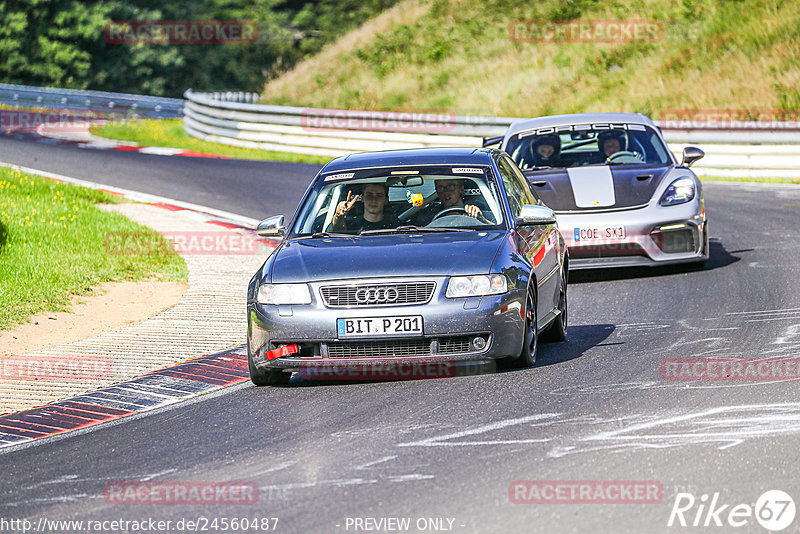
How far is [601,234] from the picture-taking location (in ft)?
39.9

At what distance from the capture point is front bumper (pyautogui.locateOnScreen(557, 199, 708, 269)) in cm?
1216

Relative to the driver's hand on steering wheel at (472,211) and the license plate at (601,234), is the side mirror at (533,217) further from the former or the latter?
the license plate at (601,234)

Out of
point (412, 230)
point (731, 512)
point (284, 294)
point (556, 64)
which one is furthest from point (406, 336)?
point (556, 64)

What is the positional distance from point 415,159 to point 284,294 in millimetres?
1809

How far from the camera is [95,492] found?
5.88 metres

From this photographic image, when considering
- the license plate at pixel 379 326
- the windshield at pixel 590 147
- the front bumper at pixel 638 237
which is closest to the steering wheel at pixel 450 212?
the license plate at pixel 379 326

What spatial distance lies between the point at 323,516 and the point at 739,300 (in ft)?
21.3

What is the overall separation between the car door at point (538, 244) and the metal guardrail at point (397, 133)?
1288 cm

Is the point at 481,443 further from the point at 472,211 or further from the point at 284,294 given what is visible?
the point at 472,211

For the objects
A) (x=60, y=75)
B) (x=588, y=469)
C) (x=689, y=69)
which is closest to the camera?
(x=588, y=469)

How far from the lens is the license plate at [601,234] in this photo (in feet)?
39.9

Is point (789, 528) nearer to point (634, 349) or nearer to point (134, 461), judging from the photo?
point (134, 461)

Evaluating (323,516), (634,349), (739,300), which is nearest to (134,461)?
(323,516)

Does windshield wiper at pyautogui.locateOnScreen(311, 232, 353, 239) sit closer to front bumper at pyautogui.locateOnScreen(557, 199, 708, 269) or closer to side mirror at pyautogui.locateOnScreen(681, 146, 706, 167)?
front bumper at pyautogui.locateOnScreen(557, 199, 708, 269)
